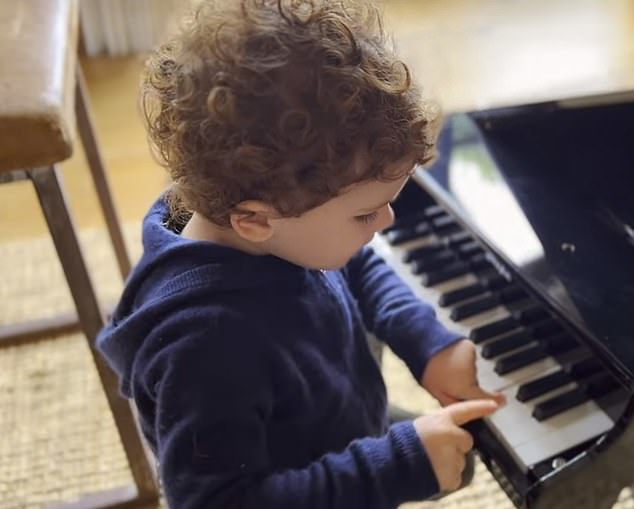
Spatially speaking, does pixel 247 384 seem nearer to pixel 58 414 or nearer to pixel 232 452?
pixel 232 452

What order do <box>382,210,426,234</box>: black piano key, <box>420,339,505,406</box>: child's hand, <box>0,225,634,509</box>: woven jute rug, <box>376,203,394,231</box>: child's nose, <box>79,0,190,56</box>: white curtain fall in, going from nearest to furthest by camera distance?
1. <box>376,203,394,231</box>: child's nose
2. <box>420,339,505,406</box>: child's hand
3. <box>382,210,426,234</box>: black piano key
4. <box>0,225,634,509</box>: woven jute rug
5. <box>79,0,190,56</box>: white curtain

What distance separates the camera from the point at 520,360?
2.84ft

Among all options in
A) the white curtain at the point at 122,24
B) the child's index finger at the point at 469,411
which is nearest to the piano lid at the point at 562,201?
the child's index finger at the point at 469,411

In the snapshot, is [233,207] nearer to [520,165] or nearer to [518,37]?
[520,165]

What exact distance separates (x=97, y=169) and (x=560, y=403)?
95 cm

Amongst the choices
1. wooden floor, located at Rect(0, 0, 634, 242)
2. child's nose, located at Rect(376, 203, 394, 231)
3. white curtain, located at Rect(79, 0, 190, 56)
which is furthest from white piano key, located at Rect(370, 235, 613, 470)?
white curtain, located at Rect(79, 0, 190, 56)

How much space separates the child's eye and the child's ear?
0.07m

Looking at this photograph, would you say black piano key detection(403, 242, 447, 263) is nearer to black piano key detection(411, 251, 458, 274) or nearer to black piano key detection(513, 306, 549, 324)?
black piano key detection(411, 251, 458, 274)

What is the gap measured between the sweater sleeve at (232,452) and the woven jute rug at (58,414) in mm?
577

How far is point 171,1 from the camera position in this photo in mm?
2389

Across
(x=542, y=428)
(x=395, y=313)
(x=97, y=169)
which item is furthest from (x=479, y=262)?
(x=97, y=169)

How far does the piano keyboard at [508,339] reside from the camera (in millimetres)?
799

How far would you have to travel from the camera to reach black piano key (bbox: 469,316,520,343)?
90 centimetres

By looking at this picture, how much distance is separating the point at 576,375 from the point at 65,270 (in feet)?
2.00
